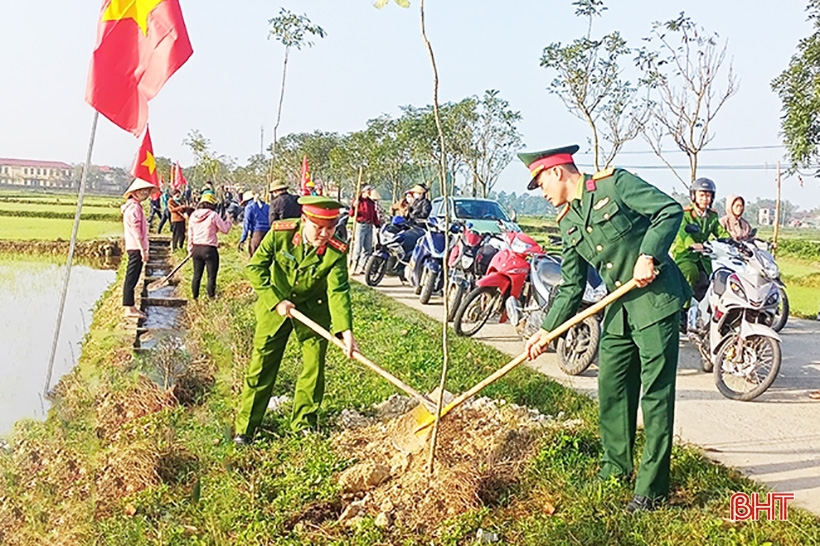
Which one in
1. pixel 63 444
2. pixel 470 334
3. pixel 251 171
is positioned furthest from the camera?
pixel 251 171

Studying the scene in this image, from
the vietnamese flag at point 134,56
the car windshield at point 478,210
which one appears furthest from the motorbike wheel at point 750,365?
the car windshield at point 478,210

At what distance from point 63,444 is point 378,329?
11.9 feet

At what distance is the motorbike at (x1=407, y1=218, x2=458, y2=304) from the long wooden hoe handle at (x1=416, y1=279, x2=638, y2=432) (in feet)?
19.2

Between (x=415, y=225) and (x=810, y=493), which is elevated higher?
(x=415, y=225)

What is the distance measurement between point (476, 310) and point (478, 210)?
5.84 m

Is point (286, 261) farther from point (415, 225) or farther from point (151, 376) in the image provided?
point (415, 225)

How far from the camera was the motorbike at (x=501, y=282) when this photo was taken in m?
7.29

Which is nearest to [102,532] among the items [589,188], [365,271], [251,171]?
[589,188]

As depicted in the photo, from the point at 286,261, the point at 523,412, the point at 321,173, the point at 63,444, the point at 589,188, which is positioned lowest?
the point at 63,444

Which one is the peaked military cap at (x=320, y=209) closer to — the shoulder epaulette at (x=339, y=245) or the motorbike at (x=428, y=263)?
the shoulder epaulette at (x=339, y=245)

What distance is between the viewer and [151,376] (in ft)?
21.5

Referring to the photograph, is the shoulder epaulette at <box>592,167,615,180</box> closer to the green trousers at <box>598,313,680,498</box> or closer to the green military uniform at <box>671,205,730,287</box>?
the green trousers at <box>598,313,680,498</box>

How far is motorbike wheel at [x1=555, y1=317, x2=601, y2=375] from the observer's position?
625 cm

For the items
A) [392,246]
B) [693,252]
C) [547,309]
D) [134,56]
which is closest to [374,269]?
[392,246]
